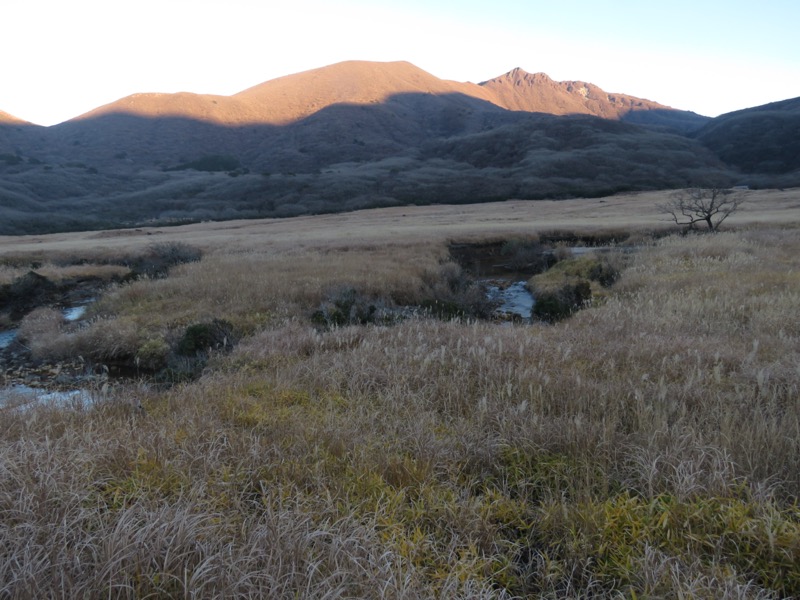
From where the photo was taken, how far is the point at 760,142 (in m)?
150

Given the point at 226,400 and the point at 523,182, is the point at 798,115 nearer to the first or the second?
the point at 523,182

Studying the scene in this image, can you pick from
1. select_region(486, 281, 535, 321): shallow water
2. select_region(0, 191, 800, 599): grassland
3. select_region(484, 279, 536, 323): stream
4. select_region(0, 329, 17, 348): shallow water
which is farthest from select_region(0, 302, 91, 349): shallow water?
select_region(486, 281, 535, 321): shallow water

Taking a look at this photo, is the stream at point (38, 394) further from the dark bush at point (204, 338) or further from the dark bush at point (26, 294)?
the dark bush at point (204, 338)

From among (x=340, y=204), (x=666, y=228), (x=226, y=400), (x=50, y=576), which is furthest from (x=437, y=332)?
(x=340, y=204)

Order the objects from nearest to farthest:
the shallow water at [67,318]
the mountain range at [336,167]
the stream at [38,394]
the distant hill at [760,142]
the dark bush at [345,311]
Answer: the stream at [38,394], the dark bush at [345,311], the shallow water at [67,318], the mountain range at [336,167], the distant hill at [760,142]

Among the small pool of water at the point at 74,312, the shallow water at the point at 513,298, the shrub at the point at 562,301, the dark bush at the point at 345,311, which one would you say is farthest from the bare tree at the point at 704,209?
the small pool of water at the point at 74,312

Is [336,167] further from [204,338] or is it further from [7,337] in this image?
[204,338]

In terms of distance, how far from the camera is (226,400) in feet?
18.9

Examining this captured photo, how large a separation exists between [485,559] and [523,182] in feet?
372

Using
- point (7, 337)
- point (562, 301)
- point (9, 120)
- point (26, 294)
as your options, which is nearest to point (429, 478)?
point (562, 301)

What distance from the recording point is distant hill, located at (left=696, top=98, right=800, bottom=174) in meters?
135

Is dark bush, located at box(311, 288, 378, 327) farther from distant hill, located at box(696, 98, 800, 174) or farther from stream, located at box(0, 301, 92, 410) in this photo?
distant hill, located at box(696, 98, 800, 174)

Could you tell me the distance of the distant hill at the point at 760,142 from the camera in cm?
13512

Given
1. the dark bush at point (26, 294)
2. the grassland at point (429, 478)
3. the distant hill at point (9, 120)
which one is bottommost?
the dark bush at point (26, 294)
